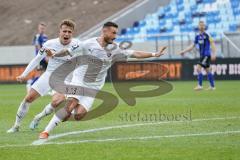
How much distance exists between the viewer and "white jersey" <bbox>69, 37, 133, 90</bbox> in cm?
1145

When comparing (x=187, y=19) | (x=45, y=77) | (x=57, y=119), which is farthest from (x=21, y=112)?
(x=187, y=19)

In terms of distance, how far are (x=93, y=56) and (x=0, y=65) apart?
23.4 metres

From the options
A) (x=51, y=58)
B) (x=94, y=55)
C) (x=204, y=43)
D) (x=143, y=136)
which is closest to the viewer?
(x=143, y=136)

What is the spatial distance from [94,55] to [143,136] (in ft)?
5.61

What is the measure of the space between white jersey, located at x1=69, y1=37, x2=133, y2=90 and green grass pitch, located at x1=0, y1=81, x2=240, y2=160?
2.86 ft

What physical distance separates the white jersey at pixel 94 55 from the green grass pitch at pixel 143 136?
87cm

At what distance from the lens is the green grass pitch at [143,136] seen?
8797 millimetres

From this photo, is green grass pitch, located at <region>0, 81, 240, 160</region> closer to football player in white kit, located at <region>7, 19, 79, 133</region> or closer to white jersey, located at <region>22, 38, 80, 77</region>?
football player in white kit, located at <region>7, 19, 79, 133</region>

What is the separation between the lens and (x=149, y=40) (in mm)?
34188

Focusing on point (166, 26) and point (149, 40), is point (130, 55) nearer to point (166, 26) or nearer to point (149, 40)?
point (149, 40)

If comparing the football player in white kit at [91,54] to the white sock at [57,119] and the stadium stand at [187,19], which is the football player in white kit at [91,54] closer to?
the white sock at [57,119]

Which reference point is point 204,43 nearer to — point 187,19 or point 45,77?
point 187,19

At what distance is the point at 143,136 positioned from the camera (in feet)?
35.4

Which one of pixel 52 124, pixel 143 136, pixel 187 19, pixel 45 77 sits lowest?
pixel 143 136
